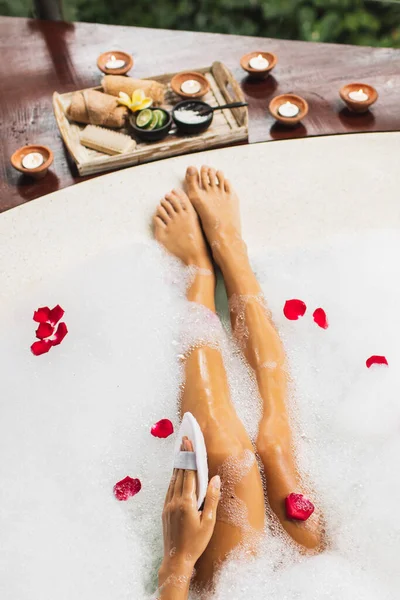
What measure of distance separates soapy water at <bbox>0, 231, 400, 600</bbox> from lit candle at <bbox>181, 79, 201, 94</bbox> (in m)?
0.62

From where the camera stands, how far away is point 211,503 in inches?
51.8

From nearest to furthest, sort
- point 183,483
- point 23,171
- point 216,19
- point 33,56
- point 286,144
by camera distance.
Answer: point 183,483, point 23,171, point 286,144, point 33,56, point 216,19

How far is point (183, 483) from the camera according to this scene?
1345 millimetres

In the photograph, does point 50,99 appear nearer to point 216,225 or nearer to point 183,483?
point 216,225

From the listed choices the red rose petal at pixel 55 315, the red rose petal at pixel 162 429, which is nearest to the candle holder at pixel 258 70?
the red rose petal at pixel 55 315

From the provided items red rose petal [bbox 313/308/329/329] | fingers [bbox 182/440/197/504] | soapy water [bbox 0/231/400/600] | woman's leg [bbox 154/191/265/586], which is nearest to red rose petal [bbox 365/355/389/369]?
soapy water [bbox 0/231/400/600]

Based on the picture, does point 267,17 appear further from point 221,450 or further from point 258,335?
point 221,450

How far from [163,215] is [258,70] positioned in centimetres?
70

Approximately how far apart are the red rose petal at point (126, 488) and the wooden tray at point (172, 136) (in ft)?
3.33

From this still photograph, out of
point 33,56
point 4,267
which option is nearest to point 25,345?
point 4,267

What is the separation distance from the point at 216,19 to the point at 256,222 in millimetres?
1130

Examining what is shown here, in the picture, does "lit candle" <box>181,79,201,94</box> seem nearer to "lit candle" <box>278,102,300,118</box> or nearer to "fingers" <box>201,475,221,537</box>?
"lit candle" <box>278,102,300,118</box>

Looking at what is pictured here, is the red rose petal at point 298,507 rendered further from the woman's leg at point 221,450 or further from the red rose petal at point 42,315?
the red rose petal at point 42,315

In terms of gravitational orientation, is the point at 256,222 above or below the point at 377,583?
above
